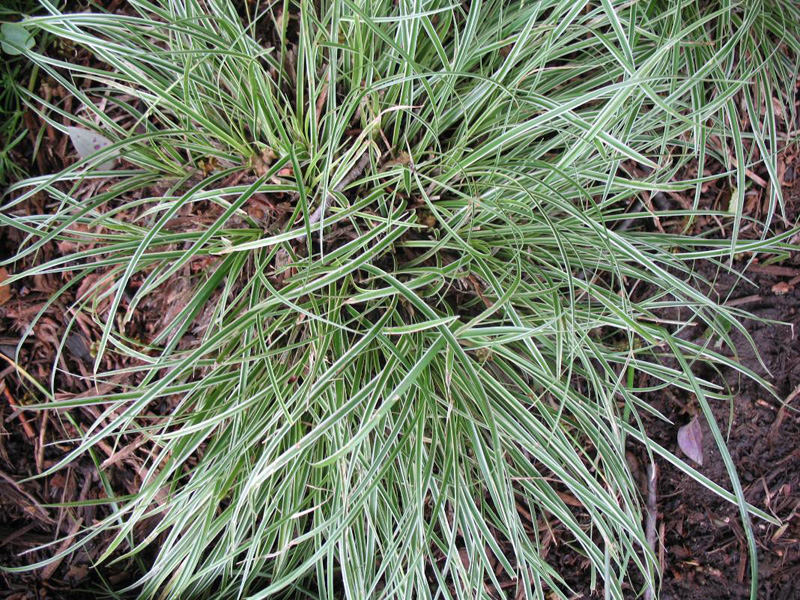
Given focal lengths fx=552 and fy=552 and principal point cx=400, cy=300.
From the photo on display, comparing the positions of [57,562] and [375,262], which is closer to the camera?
[375,262]

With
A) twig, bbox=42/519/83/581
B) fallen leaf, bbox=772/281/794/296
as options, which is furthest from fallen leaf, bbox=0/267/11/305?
fallen leaf, bbox=772/281/794/296

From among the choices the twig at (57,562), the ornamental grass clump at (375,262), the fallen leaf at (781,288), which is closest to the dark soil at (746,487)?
the fallen leaf at (781,288)

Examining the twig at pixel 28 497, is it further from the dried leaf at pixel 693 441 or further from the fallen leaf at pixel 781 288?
the fallen leaf at pixel 781 288

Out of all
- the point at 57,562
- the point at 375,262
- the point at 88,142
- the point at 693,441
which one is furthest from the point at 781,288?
the point at 57,562

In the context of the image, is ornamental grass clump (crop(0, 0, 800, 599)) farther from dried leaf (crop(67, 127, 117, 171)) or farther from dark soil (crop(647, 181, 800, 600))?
dark soil (crop(647, 181, 800, 600))

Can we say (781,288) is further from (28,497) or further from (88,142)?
(28,497)
